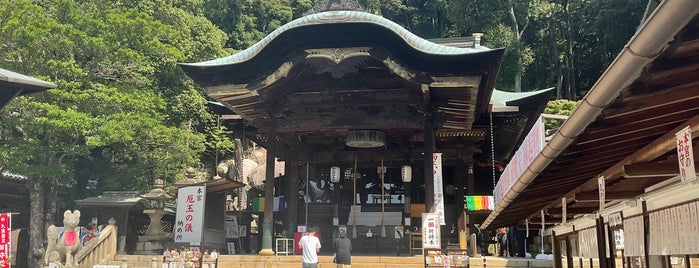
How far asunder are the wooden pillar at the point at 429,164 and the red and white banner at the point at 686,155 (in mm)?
10235

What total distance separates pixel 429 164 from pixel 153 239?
10.0 metres

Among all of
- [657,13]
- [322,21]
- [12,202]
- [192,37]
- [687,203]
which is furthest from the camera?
[192,37]

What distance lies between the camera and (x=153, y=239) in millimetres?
18297

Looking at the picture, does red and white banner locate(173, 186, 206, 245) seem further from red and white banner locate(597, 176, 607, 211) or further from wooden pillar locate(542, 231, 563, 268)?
red and white banner locate(597, 176, 607, 211)

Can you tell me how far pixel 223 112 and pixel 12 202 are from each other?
1143 cm

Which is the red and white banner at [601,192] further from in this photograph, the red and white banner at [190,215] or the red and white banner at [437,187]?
the red and white banner at [190,215]

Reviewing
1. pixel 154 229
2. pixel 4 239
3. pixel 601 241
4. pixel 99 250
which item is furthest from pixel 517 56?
pixel 4 239

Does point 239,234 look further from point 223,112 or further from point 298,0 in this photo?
point 298,0

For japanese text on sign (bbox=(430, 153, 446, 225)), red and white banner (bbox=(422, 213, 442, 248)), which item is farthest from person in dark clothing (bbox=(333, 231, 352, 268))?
japanese text on sign (bbox=(430, 153, 446, 225))

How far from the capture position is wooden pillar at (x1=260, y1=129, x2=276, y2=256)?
13.9 metres

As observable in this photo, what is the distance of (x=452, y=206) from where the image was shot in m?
19.2

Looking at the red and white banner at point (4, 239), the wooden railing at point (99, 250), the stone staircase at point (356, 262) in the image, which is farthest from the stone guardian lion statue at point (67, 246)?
the red and white banner at point (4, 239)

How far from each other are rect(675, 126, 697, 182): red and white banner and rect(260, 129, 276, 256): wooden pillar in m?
11.4

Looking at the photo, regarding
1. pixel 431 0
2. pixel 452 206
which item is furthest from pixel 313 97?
pixel 431 0
